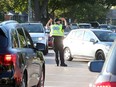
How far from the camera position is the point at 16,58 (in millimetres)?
7852

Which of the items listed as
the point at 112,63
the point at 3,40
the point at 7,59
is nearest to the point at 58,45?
the point at 3,40

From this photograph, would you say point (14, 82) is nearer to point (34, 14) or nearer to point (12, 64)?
point (12, 64)

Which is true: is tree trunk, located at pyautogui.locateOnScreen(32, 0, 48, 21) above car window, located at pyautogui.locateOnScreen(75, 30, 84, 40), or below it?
below

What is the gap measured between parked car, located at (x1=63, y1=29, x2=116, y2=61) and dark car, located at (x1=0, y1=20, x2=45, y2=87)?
971 centimetres

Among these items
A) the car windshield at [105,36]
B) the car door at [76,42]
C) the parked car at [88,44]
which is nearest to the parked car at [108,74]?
the parked car at [88,44]

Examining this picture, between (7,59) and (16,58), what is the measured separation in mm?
178

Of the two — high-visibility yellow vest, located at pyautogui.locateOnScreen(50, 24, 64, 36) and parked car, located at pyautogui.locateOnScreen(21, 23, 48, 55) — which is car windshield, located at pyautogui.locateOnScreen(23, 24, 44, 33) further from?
high-visibility yellow vest, located at pyautogui.locateOnScreen(50, 24, 64, 36)

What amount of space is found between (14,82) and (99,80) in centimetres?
294

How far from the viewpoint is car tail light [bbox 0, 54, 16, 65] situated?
7.71m

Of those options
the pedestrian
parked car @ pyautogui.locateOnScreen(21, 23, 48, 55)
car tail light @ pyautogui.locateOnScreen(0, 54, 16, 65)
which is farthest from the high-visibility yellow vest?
car tail light @ pyautogui.locateOnScreen(0, 54, 16, 65)

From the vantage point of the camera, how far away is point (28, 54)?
9062 millimetres

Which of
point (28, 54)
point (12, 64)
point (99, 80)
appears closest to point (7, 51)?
point (12, 64)

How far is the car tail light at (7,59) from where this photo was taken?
25.3ft

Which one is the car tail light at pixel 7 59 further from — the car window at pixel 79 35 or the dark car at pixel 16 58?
the car window at pixel 79 35
